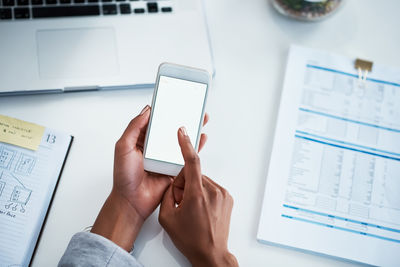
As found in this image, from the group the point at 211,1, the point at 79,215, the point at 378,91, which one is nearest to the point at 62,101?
the point at 79,215

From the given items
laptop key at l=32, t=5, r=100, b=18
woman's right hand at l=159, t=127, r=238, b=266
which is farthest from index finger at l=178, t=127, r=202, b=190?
laptop key at l=32, t=5, r=100, b=18

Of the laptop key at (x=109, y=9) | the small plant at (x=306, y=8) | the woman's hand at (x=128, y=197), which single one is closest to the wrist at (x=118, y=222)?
the woman's hand at (x=128, y=197)

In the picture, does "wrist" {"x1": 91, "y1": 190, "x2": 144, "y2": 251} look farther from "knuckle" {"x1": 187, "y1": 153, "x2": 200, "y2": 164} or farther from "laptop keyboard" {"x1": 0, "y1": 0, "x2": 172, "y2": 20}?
"laptop keyboard" {"x1": 0, "y1": 0, "x2": 172, "y2": 20}

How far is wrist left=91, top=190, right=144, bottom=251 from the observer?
61cm

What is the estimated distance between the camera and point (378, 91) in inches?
29.7

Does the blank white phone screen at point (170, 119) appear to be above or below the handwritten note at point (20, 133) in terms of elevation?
above

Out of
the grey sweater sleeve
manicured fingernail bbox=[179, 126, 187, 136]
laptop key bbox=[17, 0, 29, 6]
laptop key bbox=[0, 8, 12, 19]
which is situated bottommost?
the grey sweater sleeve

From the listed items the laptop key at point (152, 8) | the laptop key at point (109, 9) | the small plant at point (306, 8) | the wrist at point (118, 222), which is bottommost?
the wrist at point (118, 222)

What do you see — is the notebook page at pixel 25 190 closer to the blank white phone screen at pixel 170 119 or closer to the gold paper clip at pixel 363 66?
the blank white phone screen at pixel 170 119

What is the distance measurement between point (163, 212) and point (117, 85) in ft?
0.82

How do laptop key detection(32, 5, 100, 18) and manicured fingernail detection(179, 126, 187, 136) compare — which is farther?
laptop key detection(32, 5, 100, 18)

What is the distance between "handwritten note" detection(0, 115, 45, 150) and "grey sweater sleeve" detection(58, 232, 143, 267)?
190mm

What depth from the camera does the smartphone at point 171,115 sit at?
2.05ft

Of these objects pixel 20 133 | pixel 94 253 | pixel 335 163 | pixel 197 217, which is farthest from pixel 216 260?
pixel 20 133
